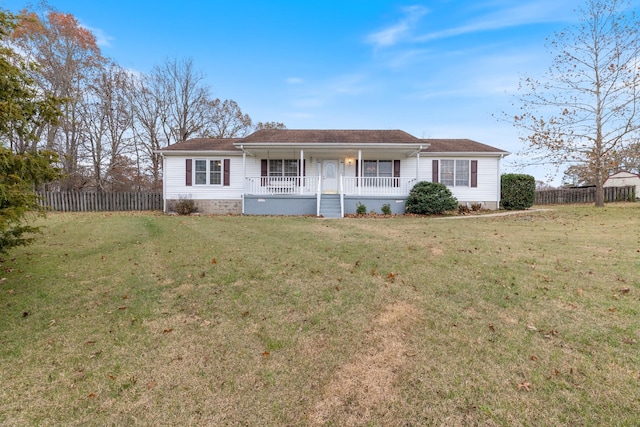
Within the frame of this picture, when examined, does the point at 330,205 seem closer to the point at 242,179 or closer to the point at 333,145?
the point at 333,145

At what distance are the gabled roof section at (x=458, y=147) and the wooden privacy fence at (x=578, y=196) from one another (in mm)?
9307

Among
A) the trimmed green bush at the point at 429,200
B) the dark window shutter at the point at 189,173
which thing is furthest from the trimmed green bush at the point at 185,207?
the trimmed green bush at the point at 429,200

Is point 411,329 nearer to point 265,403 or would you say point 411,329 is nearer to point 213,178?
point 265,403

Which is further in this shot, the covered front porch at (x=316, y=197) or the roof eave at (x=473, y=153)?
the roof eave at (x=473, y=153)

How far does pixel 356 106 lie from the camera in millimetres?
25500

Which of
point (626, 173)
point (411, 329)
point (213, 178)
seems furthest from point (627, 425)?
point (626, 173)

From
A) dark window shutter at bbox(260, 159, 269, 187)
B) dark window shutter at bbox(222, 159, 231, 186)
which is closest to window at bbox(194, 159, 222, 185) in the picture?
dark window shutter at bbox(222, 159, 231, 186)

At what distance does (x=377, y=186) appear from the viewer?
52.2 feet

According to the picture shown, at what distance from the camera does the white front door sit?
17.2 meters

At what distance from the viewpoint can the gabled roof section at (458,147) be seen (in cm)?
1652

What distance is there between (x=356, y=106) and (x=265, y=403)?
25723mm

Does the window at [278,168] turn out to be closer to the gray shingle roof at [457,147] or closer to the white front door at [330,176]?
the white front door at [330,176]

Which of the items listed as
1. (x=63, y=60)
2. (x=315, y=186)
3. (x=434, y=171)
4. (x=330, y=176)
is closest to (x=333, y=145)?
(x=315, y=186)

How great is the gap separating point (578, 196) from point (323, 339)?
28711 millimetres
